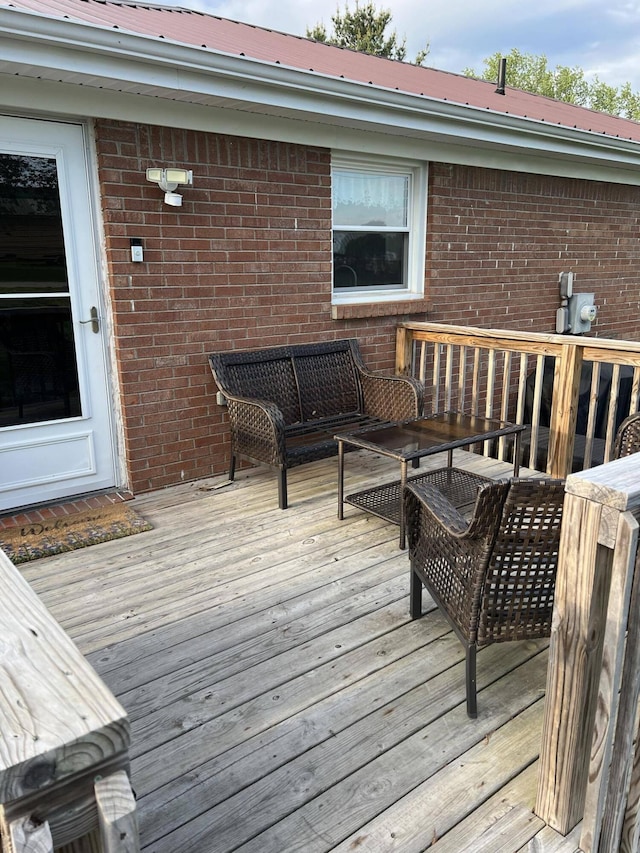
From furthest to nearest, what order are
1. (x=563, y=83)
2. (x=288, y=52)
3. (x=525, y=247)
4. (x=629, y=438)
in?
(x=563, y=83)
(x=525, y=247)
(x=288, y=52)
(x=629, y=438)

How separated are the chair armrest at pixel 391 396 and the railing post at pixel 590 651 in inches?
104

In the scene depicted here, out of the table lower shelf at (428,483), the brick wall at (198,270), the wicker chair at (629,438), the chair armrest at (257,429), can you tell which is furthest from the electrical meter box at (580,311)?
the chair armrest at (257,429)

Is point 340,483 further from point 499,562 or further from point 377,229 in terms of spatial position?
point 377,229

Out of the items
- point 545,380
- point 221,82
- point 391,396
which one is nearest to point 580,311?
point 545,380

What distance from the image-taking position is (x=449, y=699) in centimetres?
204

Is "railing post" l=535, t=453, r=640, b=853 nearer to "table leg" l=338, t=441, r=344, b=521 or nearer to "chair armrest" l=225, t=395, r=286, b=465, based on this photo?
"table leg" l=338, t=441, r=344, b=521

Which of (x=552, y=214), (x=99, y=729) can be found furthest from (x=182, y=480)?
(x=552, y=214)

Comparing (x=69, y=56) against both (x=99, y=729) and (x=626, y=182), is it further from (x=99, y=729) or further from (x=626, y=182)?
(x=626, y=182)

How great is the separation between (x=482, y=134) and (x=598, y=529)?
13.8 ft

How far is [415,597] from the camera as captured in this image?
247 centimetres

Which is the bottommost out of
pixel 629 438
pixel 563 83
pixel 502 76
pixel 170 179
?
pixel 629 438

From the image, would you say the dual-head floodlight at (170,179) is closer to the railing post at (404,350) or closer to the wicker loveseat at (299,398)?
the wicker loveseat at (299,398)

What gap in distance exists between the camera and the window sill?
4648 millimetres

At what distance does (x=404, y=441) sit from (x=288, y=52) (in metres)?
3.36
